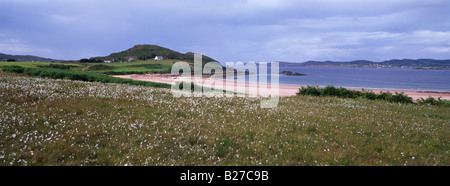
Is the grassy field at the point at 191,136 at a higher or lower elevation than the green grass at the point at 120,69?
lower

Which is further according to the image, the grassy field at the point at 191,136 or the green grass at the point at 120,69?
the green grass at the point at 120,69

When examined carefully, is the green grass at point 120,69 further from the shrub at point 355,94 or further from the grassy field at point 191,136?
the grassy field at point 191,136

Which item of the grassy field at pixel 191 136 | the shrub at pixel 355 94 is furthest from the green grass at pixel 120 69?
the grassy field at pixel 191 136

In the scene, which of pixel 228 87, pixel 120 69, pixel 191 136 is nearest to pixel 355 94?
pixel 191 136

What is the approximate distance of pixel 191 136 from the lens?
29.4 ft

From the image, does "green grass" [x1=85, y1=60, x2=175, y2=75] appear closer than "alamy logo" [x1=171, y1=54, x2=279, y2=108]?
No

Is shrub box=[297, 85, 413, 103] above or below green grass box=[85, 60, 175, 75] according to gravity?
below

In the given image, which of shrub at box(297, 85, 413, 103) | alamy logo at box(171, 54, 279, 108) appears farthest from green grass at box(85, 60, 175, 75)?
shrub at box(297, 85, 413, 103)

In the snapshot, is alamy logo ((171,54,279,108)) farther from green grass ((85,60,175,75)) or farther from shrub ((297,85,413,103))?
green grass ((85,60,175,75))

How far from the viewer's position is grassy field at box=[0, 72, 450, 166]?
6992 mm

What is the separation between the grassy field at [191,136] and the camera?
6.99m

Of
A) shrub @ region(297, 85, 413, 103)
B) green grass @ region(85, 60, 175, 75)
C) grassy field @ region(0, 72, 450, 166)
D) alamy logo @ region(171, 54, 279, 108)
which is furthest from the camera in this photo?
green grass @ region(85, 60, 175, 75)
